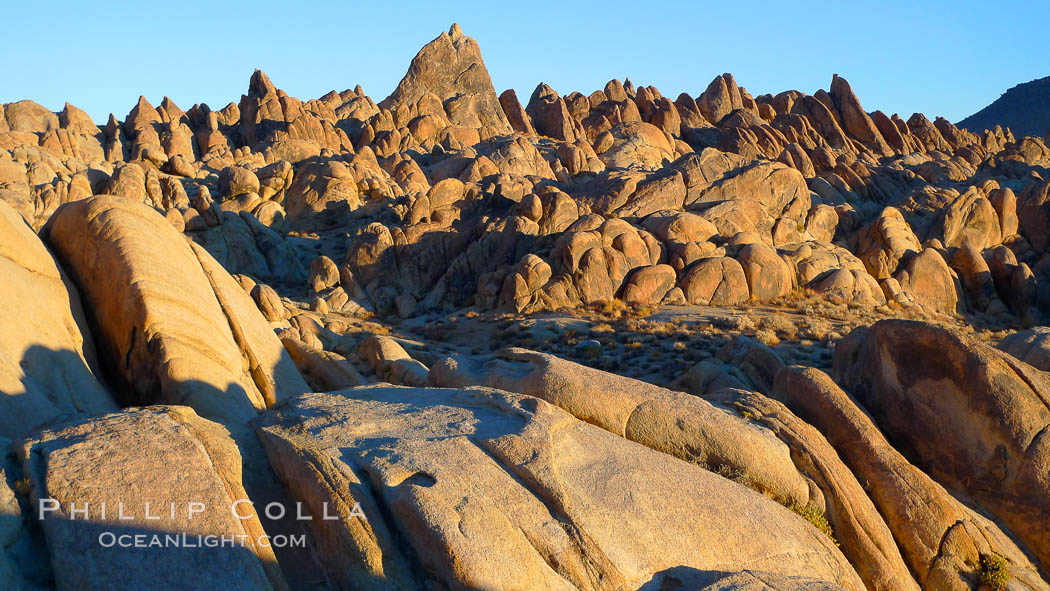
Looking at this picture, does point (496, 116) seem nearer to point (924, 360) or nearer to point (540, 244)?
point (540, 244)

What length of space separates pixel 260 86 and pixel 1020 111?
140567 millimetres

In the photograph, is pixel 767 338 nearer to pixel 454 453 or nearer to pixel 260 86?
pixel 454 453

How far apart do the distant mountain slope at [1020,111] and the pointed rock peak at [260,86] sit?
122m

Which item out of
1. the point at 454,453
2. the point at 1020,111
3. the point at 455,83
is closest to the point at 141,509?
the point at 454,453

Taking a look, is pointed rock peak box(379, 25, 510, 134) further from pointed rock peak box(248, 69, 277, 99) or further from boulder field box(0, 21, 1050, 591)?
boulder field box(0, 21, 1050, 591)

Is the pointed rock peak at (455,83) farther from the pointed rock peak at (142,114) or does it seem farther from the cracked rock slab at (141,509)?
the cracked rock slab at (141,509)

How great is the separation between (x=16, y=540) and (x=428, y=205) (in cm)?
4053

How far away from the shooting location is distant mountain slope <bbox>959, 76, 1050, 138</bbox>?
427 ft

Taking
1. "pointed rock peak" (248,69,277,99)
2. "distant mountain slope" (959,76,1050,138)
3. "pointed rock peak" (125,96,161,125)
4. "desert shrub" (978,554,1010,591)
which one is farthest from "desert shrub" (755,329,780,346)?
"distant mountain slope" (959,76,1050,138)

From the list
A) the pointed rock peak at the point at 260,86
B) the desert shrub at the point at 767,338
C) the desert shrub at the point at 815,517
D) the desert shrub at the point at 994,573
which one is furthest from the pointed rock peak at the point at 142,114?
the desert shrub at the point at 994,573

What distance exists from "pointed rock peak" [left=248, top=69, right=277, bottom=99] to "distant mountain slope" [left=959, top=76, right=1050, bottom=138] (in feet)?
399

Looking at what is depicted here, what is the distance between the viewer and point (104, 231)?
1296cm

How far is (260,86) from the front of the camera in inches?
3076

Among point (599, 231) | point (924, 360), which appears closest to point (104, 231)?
point (924, 360)
